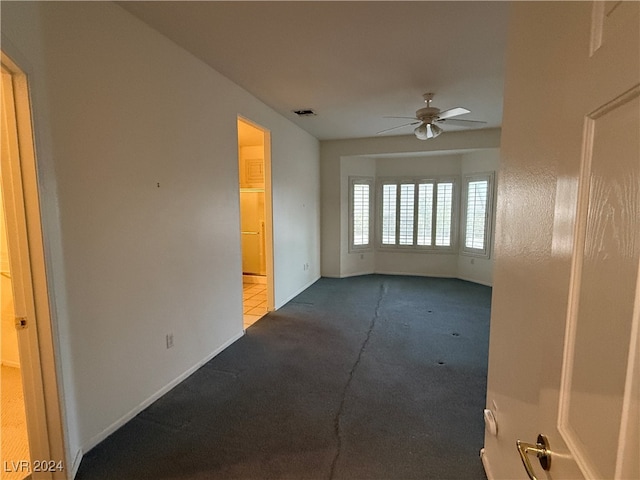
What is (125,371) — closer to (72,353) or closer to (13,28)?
(72,353)

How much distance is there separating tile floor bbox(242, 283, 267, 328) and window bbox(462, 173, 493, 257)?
13.2 ft

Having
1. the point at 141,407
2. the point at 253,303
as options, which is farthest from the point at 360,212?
the point at 141,407

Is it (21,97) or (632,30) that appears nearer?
(632,30)

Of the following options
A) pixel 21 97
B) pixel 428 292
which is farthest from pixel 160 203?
pixel 428 292

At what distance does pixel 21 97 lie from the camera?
1.51 m

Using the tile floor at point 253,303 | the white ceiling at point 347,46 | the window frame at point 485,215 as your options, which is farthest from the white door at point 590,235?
the window frame at point 485,215

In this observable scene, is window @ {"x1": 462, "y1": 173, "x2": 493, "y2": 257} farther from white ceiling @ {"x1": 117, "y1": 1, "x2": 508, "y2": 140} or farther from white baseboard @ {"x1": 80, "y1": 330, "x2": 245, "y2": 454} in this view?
white baseboard @ {"x1": 80, "y1": 330, "x2": 245, "y2": 454}

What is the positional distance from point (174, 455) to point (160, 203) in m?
1.68

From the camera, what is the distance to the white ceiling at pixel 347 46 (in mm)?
2129

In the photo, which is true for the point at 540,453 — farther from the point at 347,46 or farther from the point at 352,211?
the point at 352,211

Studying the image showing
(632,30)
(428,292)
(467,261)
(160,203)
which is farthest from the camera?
(467,261)

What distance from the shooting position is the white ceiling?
213 cm

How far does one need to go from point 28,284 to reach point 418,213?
6.22 metres

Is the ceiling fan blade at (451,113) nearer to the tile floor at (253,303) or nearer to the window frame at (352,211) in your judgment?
the window frame at (352,211)
